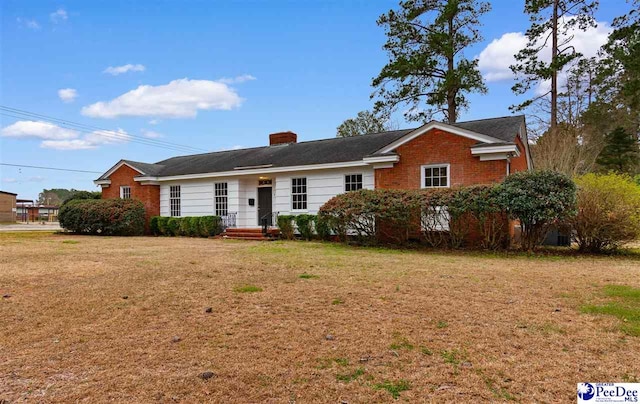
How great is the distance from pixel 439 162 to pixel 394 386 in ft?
39.2

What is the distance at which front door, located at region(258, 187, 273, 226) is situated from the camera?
1870 cm

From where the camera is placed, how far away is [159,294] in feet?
19.3

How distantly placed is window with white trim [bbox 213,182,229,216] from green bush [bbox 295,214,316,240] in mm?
4934

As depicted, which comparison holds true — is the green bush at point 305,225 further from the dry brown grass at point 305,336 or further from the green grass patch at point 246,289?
the green grass patch at point 246,289

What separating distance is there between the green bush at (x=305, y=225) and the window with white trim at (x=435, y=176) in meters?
4.61

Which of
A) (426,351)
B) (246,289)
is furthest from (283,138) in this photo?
(426,351)

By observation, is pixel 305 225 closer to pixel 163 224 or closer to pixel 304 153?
pixel 304 153

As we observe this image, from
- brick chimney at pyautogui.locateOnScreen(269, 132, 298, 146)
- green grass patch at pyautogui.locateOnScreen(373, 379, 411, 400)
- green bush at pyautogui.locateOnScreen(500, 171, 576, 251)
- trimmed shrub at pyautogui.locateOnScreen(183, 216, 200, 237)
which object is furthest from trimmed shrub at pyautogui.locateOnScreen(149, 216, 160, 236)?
green grass patch at pyautogui.locateOnScreen(373, 379, 411, 400)

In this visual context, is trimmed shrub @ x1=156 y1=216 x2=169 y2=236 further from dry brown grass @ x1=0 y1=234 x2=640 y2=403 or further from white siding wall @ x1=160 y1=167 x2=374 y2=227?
dry brown grass @ x1=0 y1=234 x2=640 y2=403

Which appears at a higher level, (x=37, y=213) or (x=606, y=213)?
(x=37, y=213)

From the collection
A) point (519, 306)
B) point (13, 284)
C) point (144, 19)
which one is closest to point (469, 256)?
point (519, 306)

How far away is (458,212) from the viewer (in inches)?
446

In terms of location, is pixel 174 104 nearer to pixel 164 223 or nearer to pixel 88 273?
pixel 164 223

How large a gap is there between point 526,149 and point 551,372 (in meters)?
16.4
